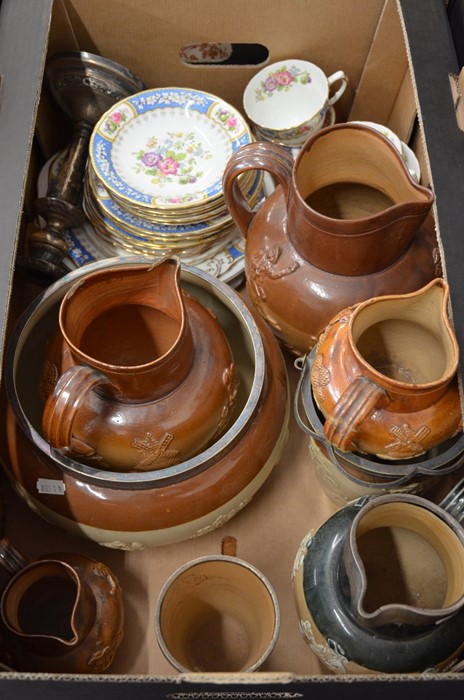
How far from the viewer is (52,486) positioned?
804 mm

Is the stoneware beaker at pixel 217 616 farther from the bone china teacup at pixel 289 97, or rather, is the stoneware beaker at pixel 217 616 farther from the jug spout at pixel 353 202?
the bone china teacup at pixel 289 97

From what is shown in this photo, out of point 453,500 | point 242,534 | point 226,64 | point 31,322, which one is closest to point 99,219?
point 31,322

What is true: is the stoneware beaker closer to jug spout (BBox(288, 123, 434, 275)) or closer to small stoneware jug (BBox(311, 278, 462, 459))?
small stoneware jug (BBox(311, 278, 462, 459))

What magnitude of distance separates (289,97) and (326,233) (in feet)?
1.39

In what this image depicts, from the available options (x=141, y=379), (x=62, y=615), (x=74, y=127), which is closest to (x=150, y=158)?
(x=74, y=127)

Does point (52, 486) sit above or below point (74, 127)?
below

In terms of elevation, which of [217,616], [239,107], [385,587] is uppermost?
[239,107]

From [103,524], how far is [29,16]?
61cm

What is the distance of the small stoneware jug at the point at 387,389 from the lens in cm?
70

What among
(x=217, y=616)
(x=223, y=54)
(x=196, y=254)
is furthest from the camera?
(x=223, y=54)

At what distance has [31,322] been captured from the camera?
0.87m

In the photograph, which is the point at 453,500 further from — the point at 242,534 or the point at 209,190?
the point at 209,190

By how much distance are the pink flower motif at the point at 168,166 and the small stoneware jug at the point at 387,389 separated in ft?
1.30

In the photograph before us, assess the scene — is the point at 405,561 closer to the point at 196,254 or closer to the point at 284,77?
the point at 196,254
